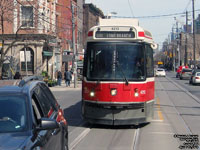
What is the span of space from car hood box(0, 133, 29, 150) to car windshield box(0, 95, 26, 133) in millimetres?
199

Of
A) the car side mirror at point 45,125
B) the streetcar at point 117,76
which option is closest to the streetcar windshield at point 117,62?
the streetcar at point 117,76

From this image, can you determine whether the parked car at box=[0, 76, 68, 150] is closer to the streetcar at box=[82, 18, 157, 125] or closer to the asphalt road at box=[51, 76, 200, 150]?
the asphalt road at box=[51, 76, 200, 150]

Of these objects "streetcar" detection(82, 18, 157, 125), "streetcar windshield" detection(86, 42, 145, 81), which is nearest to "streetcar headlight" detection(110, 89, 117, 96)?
"streetcar" detection(82, 18, 157, 125)

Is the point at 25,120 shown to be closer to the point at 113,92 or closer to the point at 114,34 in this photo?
the point at 113,92

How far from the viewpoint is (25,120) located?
495 cm

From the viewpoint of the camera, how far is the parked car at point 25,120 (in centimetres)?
450

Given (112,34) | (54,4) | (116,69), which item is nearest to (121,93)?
(116,69)

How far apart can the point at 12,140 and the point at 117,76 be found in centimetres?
771

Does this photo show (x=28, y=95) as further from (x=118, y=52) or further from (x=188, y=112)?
(x=188, y=112)

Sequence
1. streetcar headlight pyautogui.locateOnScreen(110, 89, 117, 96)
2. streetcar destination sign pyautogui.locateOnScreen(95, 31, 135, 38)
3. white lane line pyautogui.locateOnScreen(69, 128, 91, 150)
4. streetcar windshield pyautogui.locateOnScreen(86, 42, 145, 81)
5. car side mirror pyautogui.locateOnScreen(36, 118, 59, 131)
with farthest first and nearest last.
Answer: streetcar destination sign pyautogui.locateOnScreen(95, 31, 135, 38), streetcar windshield pyautogui.locateOnScreen(86, 42, 145, 81), streetcar headlight pyautogui.locateOnScreen(110, 89, 117, 96), white lane line pyautogui.locateOnScreen(69, 128, 91, 150), car side mirror pyautogui.locateOnScreen(36, 118, 59, 131)

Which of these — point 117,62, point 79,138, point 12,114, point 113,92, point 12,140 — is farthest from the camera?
point 117,62

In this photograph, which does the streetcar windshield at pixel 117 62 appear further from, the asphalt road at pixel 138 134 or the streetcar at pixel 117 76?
the asphalt road at pixel 138 134

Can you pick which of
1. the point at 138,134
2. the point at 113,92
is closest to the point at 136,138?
the point at 138,134

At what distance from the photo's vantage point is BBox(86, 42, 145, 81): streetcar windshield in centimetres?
1197
